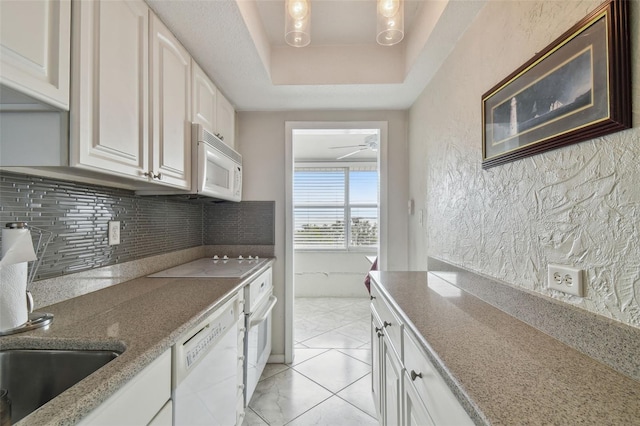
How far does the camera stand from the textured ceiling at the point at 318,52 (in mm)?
1365

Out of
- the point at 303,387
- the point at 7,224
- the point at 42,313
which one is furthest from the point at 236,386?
the point at 7,224

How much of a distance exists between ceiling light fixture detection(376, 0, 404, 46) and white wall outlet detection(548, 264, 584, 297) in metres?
1.13

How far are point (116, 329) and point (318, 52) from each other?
196 cm

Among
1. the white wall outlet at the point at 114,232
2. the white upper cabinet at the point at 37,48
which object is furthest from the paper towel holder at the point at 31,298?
the white upper cabinet at the point at 37,48

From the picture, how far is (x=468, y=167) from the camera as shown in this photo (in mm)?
1446

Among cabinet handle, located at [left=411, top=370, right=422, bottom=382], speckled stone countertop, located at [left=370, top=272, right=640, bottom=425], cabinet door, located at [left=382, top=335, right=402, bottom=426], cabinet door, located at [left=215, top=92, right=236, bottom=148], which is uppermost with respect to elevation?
cabinet door, located at [left=215, top=92, right=236, bottom=148]

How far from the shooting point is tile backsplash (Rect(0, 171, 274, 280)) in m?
1.01

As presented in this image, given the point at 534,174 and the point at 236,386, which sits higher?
the point at 534,174

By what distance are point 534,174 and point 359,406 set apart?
1.75 metres

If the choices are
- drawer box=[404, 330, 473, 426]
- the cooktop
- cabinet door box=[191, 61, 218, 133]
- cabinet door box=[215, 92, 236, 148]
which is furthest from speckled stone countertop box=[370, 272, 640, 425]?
cabinet door box=[215, 92, 236, 148]

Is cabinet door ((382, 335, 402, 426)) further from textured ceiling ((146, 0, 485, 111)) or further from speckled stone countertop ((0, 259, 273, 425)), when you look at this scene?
textured ceiling ((146, 0, 485, 111))

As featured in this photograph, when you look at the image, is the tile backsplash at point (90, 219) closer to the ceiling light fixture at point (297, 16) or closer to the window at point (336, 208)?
the ceiling light fixture at point (297, 16)

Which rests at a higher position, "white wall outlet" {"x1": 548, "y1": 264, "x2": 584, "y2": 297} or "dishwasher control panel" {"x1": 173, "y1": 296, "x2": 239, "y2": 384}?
"white wall outlet" {"x1": 548, "y1": 264, "x2": 584, "y2": 297}

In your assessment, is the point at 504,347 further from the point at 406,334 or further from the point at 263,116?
the point at 263,116
